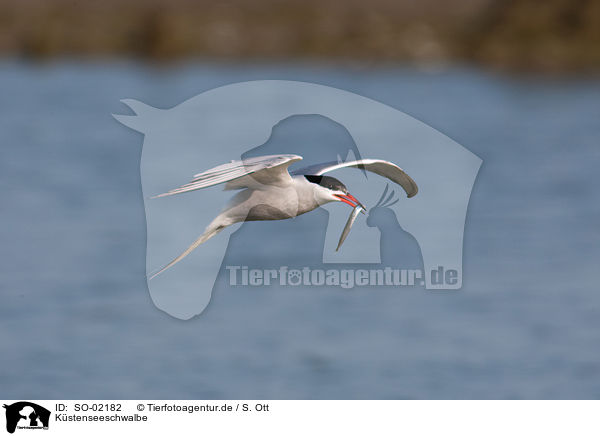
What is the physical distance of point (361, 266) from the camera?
11047mm

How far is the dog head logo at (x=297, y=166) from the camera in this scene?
520 cm

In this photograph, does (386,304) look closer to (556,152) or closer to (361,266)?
(361,266)

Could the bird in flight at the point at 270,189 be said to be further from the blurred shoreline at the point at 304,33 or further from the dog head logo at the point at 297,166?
the blurred shoreline at the point at 304,33

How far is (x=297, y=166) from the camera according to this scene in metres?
7.53

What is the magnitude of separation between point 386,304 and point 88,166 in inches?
272

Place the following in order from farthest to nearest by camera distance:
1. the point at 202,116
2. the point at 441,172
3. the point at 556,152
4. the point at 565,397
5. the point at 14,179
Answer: the point at 556,152
the point at 202,116
the point at 14,179
the point at 441,172
the point at 565,397

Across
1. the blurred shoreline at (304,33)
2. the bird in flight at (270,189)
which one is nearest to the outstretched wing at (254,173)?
the bird in flight at (270,189)

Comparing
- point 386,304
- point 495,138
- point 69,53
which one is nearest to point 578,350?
point 386,304
